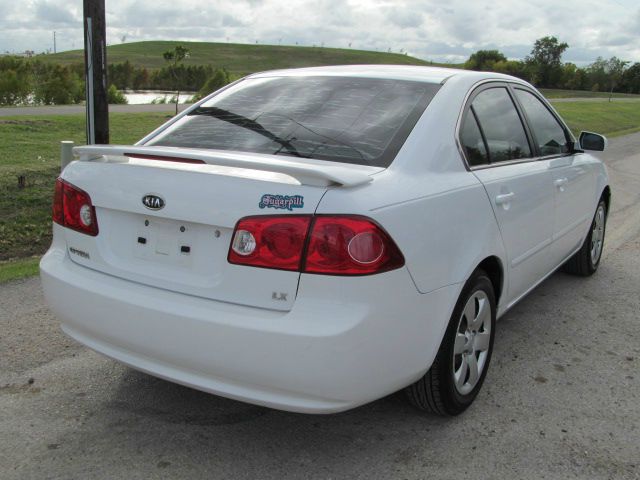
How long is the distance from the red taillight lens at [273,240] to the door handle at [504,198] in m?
1.32

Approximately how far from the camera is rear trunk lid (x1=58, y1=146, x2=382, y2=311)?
8.24 ft

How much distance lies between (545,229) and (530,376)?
37.4 inches

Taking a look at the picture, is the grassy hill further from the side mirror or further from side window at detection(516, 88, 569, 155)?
side window at detection(516, 88, 569, 155)

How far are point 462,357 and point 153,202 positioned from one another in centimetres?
163

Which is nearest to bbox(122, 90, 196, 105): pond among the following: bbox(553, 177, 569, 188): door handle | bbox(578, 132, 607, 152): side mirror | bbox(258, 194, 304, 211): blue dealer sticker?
bbox(578, 132, 607, 152): side mirror

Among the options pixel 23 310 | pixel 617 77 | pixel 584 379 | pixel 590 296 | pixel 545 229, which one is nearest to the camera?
pixel 584 379

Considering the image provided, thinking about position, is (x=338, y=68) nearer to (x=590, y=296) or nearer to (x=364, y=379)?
(x=364, y=379)

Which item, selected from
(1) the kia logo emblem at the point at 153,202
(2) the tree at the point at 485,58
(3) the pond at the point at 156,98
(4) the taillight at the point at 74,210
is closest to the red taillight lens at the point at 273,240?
(1) the kia logo emblem at the point at 153,202

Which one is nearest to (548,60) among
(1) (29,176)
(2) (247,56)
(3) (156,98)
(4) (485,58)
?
(4) (485,58)

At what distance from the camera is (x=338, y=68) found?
12.7 feet

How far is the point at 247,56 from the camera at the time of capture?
131625mm

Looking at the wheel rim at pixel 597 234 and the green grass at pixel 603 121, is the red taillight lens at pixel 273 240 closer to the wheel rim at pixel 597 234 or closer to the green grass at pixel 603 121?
the wheel rim at pixel 597 234

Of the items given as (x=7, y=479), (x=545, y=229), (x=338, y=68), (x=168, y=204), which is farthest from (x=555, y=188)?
(x=7, y=479)

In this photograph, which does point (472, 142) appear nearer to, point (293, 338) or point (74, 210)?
point (293, 338)
